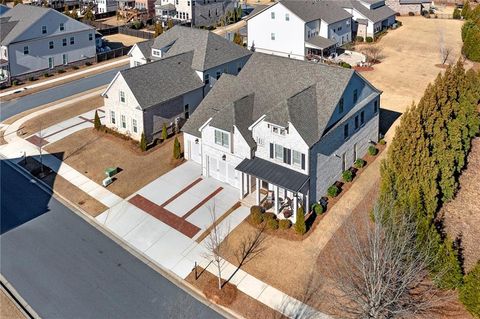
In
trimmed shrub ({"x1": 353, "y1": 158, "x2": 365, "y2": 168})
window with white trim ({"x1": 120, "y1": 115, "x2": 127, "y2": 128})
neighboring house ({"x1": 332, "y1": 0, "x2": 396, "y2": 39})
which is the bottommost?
trimmed shrub ({"x1": 353, "y1": 158, "x2": 365, "y2": 168})

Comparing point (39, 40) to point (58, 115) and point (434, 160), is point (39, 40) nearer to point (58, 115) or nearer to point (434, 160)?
point (58, 115)

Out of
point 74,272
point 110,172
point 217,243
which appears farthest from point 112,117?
point 217,243

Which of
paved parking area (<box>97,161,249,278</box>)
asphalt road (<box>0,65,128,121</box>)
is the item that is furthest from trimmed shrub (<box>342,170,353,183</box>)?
asphalt road (<box>0,65,128,121</box>)

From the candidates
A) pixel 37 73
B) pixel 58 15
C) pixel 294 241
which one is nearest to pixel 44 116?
pixel 37 73

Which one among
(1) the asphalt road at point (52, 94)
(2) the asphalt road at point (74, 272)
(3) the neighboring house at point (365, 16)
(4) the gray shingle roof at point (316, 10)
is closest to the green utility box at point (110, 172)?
(2) the asphalt road at point (74, 272)

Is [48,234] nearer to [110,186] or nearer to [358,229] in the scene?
[110,186]

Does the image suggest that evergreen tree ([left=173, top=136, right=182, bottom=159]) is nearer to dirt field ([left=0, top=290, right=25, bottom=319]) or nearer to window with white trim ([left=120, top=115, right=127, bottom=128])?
window with white trim ([left=120, top=115, right=127, bottom=128])

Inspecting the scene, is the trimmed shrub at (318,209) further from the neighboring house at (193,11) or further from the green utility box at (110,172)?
the neighboring house at (193,11)
